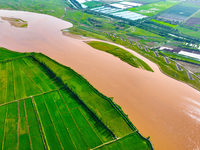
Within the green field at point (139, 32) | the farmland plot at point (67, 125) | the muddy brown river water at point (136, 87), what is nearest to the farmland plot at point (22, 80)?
the farmland plot at point (67, 125)

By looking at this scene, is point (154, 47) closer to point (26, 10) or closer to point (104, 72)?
point (104, 72)

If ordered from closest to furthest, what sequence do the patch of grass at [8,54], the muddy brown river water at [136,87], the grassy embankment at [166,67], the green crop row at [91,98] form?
the green crop row at [91,98]
the muddy brown river water at [136,87]
the grassy embankment at [166,67]
the patch of grass at [8,54]

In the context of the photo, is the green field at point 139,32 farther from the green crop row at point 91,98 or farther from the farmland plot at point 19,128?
the farmland plot at point 19,128

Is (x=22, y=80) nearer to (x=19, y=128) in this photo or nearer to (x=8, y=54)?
(x=19, y=128)

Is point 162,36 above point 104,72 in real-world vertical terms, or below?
above

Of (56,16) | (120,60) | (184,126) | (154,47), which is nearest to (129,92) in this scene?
(184,126)

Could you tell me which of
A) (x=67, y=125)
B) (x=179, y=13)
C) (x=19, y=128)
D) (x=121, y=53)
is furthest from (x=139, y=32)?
(x=19, y=128)
